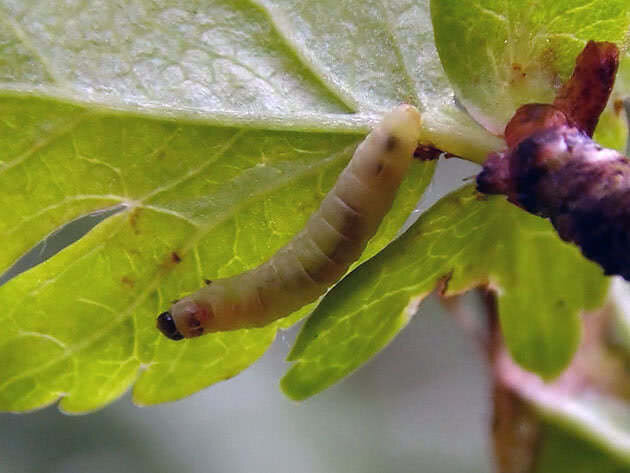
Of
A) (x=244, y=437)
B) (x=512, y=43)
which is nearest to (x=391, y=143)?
(x=512, y=43)

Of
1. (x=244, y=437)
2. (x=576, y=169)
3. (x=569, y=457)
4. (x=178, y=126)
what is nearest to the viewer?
(x=576, y=169)

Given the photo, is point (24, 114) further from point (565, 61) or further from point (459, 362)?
point (459, 362)

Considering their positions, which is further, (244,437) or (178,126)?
(244,437)

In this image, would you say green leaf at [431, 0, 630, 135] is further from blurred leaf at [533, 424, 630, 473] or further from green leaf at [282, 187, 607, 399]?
blurred leaf at [533, 424, 630, 473]

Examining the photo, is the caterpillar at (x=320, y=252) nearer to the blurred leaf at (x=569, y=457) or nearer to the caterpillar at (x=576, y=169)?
the caterpillar at (x=576, y=169)

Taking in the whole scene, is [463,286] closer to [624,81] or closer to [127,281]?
[624,81]

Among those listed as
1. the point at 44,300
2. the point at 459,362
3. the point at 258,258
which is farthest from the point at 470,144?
the point at 459,362

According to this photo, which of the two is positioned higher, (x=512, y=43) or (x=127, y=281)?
(x=512, y=43)

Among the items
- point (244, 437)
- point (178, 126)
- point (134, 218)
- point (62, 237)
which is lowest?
point (244, 437)
